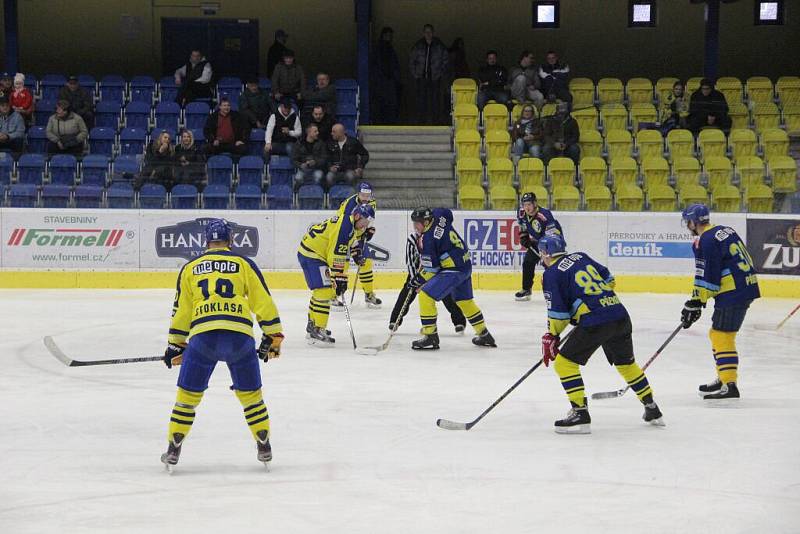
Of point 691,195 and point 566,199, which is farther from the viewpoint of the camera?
point 566,199

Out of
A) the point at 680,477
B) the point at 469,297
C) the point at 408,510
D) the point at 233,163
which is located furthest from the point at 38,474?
the point at 233,163

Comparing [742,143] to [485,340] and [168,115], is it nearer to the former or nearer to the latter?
[485,340]

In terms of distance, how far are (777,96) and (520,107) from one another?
14.4 feet

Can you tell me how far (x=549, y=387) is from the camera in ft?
28.1

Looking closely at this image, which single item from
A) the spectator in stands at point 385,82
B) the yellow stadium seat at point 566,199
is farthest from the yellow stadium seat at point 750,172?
the spectator in stands at point 385,82

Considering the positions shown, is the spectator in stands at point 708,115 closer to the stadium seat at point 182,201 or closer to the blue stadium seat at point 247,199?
the blue stadium seat at point 247,199

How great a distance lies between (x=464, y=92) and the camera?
18.0 metres

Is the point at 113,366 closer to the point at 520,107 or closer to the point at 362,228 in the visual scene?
the point at 362,228

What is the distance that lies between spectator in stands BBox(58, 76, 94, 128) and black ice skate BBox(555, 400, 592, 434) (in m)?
11.4

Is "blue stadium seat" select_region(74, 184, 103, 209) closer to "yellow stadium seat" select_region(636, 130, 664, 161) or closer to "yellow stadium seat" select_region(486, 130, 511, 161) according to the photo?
"yellow stadium seat" select_region(486, 130, 511, 161)

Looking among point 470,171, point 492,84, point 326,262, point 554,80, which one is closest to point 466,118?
point 492,84

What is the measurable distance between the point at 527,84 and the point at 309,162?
435cm

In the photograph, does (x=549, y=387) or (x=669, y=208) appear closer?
(x=549, y=387)

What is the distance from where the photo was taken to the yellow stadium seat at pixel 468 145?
16.4 metres
